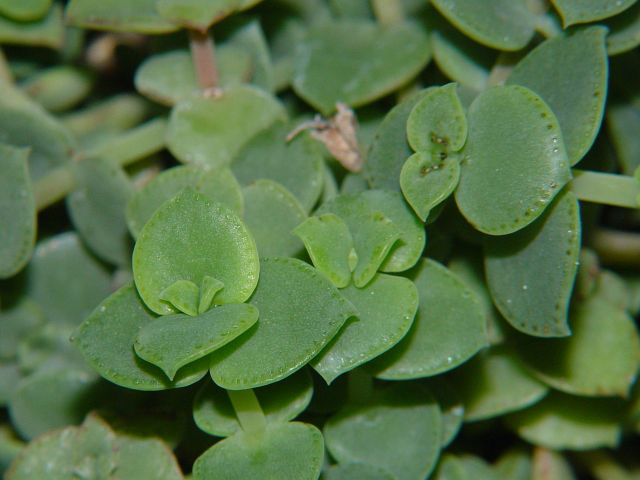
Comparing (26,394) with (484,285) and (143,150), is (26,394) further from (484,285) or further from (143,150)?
(484,285)

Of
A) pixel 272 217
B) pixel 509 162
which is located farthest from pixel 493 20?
pixel 272 217

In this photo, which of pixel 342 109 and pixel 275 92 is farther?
pixel 275 92

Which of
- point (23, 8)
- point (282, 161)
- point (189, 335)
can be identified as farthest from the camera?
point (23, 8)

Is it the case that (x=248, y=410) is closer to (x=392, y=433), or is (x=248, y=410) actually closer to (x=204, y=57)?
(x=392, y=433)

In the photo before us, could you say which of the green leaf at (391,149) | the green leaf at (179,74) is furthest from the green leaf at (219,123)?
the green leaf at (391,149)

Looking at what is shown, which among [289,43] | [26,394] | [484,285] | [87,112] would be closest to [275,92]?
[289,43]

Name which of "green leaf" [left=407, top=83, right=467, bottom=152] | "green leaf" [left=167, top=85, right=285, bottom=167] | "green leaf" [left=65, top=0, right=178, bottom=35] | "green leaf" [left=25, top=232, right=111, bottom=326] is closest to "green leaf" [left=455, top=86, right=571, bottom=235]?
"green leaf" [left=407, top=83, right=467, bottom=152]
